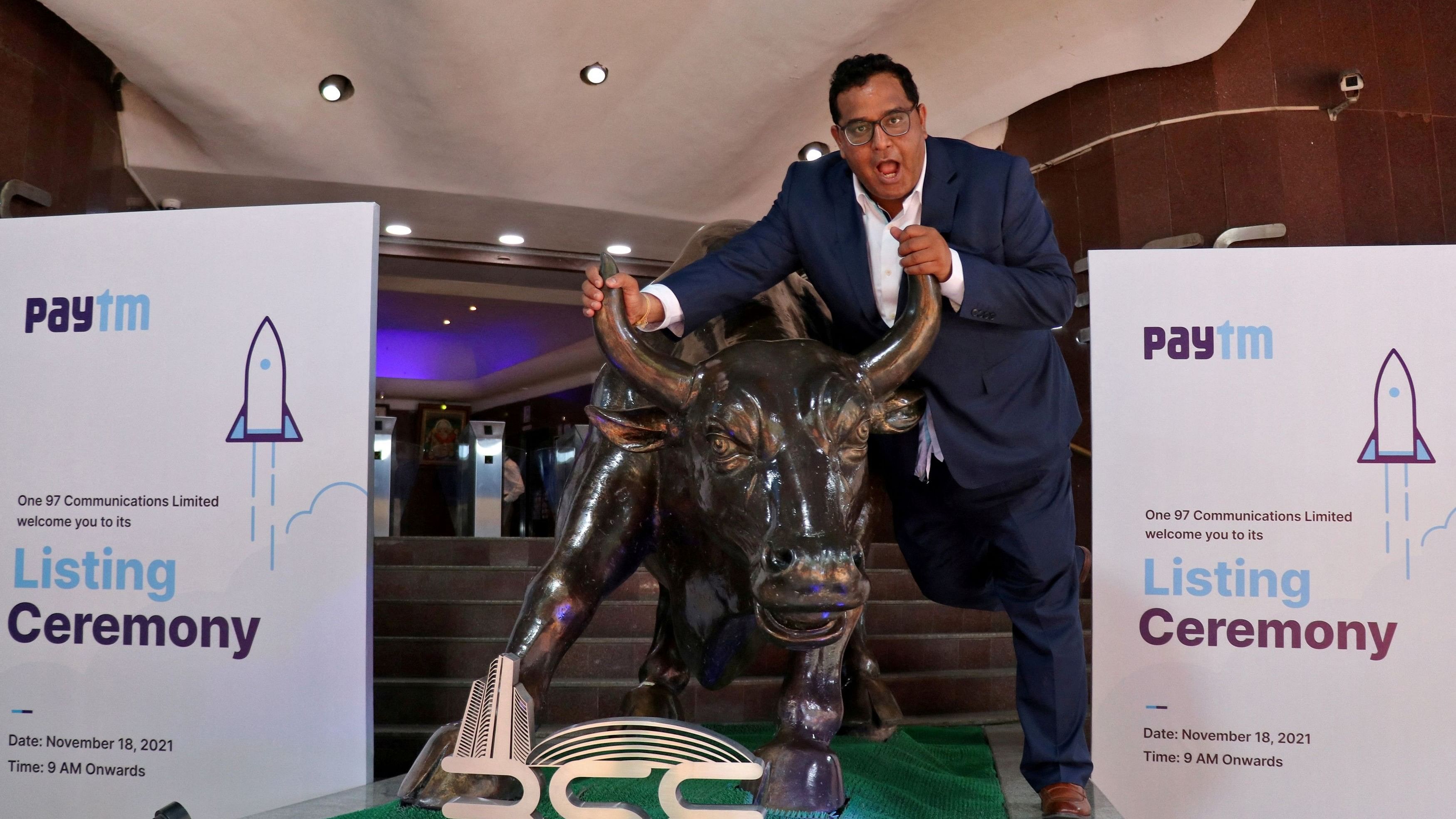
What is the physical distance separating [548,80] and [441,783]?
5.08 meters

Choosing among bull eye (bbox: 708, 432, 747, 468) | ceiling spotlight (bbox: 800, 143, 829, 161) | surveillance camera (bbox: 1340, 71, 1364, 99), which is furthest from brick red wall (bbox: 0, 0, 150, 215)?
surveillance camera (bbox: 1340, 71, 1364, 99)

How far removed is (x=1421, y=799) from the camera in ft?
9.55

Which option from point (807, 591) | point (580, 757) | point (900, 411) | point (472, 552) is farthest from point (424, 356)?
point (807, 591)

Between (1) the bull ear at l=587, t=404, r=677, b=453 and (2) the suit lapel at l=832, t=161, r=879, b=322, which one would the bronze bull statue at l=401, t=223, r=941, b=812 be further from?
(2) the suit lapel at l=832, t=161, r=879, b=322

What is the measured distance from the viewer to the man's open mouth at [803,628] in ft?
5.50

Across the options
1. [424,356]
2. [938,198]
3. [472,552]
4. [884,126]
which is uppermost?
[424,356]

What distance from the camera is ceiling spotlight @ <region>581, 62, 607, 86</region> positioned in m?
6.22

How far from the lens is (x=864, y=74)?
216 centimetres

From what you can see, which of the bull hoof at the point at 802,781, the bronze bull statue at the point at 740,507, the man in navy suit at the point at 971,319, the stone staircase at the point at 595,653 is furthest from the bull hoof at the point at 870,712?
the bull hoof at the point at 802,781

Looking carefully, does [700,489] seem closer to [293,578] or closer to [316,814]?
[316,814]

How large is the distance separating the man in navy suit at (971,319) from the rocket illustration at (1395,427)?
124cm

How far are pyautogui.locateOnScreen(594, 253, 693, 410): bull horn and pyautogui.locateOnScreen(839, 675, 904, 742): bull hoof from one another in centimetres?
157

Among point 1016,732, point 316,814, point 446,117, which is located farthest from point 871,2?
point 316,814

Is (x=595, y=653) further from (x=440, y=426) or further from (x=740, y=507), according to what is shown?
(x=440, y=426)
